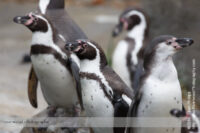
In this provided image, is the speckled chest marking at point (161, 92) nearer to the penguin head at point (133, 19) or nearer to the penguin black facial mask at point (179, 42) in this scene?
the penguin black facial mask at point (179, 42)

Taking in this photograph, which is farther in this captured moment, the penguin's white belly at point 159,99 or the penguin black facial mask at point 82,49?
the penguin black facial mask at point 82,49

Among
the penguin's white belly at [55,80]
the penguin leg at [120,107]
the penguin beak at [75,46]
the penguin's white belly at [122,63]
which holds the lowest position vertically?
the penguin's white belly at [122,63]

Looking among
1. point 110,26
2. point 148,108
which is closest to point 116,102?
point 148,108

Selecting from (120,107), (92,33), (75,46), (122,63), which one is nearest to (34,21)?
(75,46)

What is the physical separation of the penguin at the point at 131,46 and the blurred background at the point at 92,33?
1.80 feet

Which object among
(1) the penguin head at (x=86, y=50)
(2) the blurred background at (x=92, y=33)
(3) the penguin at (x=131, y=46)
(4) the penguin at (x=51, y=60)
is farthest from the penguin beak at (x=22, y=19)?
→ (3) the penguin at (x=131, y=46)

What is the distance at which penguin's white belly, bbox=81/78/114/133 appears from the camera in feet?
12.0

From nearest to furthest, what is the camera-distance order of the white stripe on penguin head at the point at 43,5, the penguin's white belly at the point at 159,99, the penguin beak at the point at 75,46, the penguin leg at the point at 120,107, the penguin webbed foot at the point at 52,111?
the penguin's white belly at the point at 159,99 → the penguin leg at the point at 120,107 → the penguin beak at the point at 75,46 → the penguin webbed foot at the point at 52,111 → the white stripe on penguin head at the point at 43,5

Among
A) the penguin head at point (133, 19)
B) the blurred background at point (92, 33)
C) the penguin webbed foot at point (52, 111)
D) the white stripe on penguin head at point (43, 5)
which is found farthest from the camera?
the penguin head at point (133, 19)

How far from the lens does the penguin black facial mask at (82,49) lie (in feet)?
12.4

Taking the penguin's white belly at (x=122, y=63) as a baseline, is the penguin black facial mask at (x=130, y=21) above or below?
above

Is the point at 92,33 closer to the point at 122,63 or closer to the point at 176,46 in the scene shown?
the point at 122,63

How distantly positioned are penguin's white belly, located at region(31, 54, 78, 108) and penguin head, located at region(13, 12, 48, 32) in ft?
0.76

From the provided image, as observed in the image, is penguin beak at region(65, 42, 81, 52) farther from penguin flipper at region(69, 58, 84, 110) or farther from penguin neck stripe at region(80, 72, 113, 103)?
penguin flipper at region(69, 58, 84, 110)
